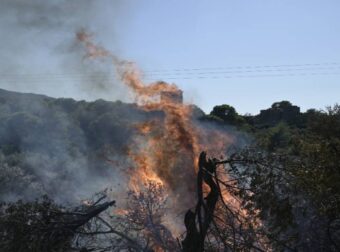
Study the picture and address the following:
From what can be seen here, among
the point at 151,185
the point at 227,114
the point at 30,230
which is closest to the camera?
the point at 30,230

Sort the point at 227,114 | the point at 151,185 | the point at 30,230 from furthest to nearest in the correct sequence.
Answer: the point at 227,114
the point at 151,185
the point at 30,230

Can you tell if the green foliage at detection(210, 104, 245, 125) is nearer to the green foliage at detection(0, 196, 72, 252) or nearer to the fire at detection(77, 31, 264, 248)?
the fire at detection(77, 31, 264, 248)

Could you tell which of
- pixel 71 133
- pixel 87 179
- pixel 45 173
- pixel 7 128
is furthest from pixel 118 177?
pixel 7 128

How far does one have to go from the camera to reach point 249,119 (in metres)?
68.2

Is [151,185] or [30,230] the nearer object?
[30,230]

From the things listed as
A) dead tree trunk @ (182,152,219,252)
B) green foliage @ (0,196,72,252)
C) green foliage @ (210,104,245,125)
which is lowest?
green foliage @ (0,196,72,252)

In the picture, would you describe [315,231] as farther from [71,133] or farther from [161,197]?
[71,133]

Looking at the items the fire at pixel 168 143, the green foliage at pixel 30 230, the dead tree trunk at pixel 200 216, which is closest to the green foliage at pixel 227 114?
the fire at pixel 168 143

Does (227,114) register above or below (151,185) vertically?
above

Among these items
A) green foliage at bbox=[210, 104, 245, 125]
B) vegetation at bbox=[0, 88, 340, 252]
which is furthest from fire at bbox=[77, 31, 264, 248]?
green foliage at bbox=[210, 104, 245, 125]

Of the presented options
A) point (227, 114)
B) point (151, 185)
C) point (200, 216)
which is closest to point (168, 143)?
point (151, 185)

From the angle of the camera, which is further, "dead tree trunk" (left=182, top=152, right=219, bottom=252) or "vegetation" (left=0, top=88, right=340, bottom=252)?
"vegetation" (left=0, top=88, right=340, bottom=252)

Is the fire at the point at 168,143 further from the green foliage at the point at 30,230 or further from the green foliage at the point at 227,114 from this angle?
the green foliage at the point at 227,114

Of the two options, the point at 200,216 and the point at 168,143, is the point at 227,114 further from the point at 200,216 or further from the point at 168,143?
the point at 200,216
